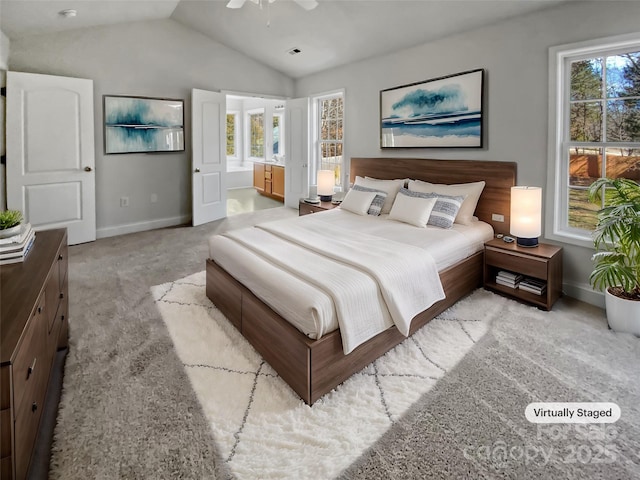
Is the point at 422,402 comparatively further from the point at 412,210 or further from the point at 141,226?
the point at 141,226

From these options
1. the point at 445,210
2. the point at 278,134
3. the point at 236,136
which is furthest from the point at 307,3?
the point at 236,136

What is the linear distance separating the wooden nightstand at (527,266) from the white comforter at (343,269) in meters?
0.19

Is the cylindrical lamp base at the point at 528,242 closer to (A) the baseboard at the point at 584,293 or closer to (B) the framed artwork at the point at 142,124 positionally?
(A) the baseboard at the point at 584,293

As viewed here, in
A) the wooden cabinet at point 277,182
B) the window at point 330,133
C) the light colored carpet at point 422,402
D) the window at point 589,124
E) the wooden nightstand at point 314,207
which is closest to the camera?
the light colored carpet at point 422,402

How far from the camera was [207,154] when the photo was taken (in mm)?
5969

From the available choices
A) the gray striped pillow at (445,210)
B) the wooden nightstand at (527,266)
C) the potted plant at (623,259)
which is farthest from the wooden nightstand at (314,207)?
the potted plant at (623,259)

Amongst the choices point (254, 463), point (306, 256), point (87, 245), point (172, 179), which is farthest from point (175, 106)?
point (254, 463)

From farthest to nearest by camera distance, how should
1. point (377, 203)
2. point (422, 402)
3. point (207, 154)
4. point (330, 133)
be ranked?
point (330, 133) → point (207, 154) → point (377, 203) → point (422, 402)

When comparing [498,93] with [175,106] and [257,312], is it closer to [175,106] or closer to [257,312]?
[257,312]

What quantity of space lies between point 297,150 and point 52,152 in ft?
11.8

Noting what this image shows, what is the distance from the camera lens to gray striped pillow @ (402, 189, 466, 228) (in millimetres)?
3458

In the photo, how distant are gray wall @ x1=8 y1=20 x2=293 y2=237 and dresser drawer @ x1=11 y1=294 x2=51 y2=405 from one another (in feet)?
13.2

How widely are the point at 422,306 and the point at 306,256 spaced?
33.3 inches

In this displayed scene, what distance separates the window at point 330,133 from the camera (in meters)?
5.98
